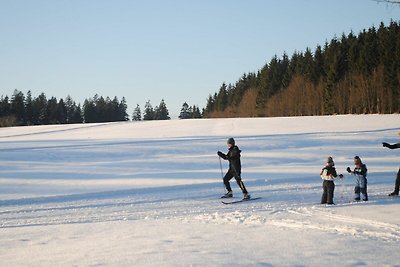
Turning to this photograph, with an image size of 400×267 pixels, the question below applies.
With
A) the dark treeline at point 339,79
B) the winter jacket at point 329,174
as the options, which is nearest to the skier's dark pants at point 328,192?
the winter jacket at point 329,174

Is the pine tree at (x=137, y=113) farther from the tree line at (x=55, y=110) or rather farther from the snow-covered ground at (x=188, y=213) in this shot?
the snow-covered ground at (x=188, y=213)

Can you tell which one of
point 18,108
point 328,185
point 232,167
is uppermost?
point 18,108

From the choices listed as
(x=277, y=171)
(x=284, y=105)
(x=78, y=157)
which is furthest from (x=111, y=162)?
(x=284, y=105)

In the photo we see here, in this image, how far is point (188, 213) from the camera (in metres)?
9.74

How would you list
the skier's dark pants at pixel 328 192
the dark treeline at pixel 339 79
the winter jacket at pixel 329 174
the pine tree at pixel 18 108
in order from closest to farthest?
the skier's dark pants at pixel 328 192 → the winter jacket at pixel 329 174 → the dark treeline at pixel 339 79 → the pine tree at pixel 18 108

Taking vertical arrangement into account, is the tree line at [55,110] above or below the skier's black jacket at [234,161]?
above

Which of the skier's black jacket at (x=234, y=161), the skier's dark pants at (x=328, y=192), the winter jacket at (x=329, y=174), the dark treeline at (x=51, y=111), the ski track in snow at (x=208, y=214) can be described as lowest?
the ski track in snow at (x=208, y=214)

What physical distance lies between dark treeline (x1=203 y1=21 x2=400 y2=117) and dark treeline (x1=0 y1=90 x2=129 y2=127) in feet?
141

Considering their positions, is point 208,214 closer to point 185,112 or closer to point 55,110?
point 55,110

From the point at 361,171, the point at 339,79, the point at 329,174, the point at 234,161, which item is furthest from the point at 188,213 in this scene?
the point at 339,79

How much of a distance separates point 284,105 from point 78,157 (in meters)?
60.5

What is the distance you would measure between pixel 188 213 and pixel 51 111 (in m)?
97.3

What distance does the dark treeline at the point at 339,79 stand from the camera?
206 ft

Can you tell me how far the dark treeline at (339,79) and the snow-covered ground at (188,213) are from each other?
145 feet
